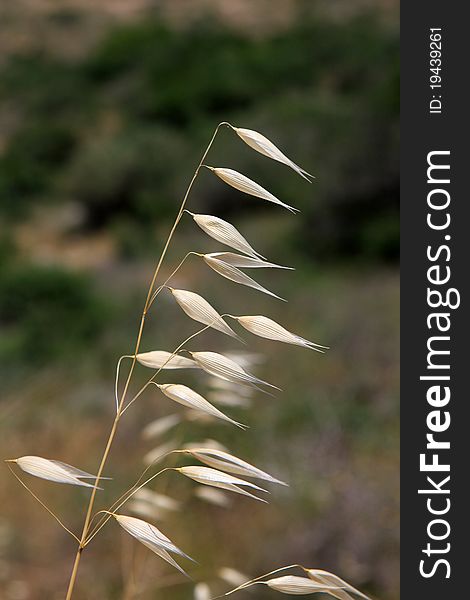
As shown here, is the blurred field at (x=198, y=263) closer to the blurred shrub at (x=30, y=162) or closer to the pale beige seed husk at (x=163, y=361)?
the blurred shrub at (x=30, y=162)

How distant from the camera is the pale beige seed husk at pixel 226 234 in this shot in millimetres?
550

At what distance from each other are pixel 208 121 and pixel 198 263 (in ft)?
20.7

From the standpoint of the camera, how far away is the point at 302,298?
215 inches

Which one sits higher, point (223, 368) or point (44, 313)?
point (44, 313)

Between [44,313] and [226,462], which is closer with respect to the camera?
[226,462]

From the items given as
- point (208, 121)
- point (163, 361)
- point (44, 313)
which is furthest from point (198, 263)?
point (163, 361)

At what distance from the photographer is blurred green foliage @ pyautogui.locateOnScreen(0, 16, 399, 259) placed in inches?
313

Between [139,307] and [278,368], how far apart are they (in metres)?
1.98

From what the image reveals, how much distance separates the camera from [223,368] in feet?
1.78

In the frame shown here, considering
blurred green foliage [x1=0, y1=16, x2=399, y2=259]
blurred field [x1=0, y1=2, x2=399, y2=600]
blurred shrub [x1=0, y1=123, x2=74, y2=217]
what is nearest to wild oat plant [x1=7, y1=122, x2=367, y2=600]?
blurred field [x1=0, y1=2, x2=399, y2=600]

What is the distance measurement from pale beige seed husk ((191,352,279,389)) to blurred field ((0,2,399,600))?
0.45 metres

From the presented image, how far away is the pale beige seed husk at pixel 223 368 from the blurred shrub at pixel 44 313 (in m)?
4.80

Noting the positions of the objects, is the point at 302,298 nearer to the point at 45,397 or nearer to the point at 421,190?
the point at 45,397

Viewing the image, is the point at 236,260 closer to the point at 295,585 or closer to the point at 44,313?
the point at 295,585
